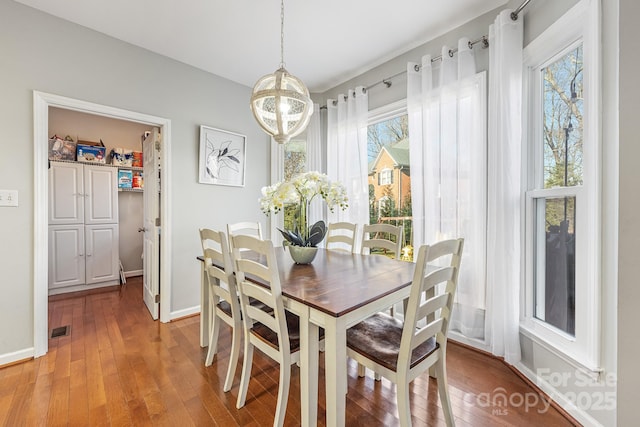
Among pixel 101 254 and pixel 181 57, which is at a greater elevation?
pixel 181 57

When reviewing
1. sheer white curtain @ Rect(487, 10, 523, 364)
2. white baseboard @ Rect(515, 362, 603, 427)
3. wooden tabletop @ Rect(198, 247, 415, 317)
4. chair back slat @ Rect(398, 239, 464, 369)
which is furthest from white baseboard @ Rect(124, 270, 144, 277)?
white baseboard @ Rect(515, 362, 603, 427)

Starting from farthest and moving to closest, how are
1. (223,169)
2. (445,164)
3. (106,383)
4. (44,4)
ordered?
1. (223,169)
2. (445,164)
3. (44,4)
4. (106,383)

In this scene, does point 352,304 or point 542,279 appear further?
point 542,279

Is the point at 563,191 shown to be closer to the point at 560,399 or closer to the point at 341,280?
the point at 560,399

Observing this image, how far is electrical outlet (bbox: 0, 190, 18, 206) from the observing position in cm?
194

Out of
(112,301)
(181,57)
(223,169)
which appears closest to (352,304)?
(223,169)

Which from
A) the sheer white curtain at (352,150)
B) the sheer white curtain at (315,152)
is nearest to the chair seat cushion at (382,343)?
the sheer white curtain at (352,150)

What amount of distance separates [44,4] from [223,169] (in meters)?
1.83

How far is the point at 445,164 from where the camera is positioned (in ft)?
7.39

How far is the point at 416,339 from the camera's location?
1.17m

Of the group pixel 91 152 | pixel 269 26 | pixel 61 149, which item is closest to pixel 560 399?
pixel 269 26

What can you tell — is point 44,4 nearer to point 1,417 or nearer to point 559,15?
point 1,417

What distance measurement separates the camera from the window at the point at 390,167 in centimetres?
275

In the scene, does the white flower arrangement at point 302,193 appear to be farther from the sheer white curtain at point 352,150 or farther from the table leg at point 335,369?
the sheer white curtain at point 352,150
